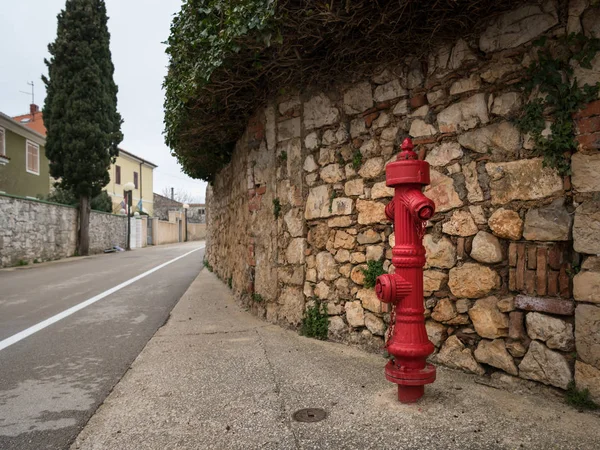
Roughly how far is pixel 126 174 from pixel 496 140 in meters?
40.7

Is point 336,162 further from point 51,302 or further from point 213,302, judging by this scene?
point 51,302

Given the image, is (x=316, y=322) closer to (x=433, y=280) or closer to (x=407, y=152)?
(x=433, y=280)

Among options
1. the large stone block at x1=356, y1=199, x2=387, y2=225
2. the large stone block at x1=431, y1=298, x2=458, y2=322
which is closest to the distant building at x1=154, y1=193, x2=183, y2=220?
the large stone block at x1=356, y1=199, x2=387, y2=225

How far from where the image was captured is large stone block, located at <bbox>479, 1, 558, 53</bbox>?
2.62m

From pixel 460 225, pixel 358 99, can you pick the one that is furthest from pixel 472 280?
pixel 358 99

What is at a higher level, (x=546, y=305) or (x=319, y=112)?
(x=319, y=112)

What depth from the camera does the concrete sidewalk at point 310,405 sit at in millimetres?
2176

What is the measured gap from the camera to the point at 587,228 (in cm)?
241

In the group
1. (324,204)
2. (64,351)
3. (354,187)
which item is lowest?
(64,351)

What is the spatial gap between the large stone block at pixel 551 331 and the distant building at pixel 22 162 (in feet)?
77.7

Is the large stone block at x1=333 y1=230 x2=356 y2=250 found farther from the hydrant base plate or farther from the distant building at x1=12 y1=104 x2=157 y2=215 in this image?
the distant building at x1=12 y1=104 x2=157 y2=215

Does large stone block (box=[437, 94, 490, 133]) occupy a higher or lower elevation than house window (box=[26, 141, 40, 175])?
lower

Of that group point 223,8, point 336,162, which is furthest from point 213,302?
point 223,8

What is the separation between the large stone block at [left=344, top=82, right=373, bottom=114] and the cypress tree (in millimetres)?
18292
